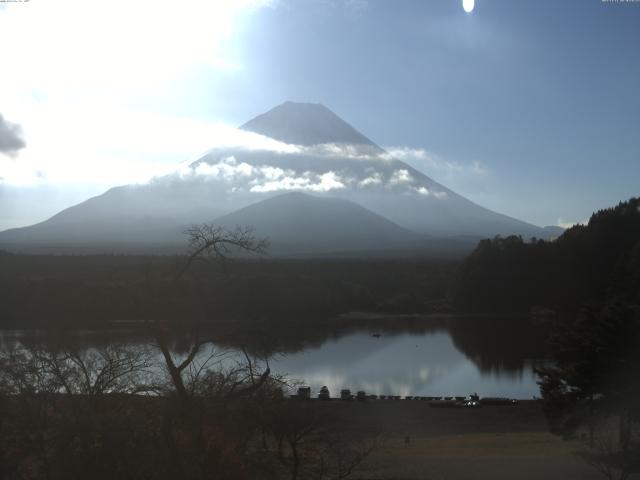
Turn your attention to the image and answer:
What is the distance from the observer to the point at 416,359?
19.2m

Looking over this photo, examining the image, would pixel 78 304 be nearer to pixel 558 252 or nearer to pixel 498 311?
pixel 498 311

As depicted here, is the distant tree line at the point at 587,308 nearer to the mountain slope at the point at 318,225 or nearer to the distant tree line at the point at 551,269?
the distant tree line at the point at 551,269

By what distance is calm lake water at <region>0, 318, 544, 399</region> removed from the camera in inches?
611

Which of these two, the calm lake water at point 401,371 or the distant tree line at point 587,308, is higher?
the distant tree line at point 587,308

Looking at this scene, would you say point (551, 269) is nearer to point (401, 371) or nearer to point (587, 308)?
point (401, 371)

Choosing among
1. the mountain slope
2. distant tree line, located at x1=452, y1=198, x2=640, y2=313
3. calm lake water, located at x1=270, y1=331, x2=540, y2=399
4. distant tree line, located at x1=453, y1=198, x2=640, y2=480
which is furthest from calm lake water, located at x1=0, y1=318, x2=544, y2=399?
the mountain slope

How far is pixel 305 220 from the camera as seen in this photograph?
289 ft

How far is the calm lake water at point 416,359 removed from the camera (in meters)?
15.5

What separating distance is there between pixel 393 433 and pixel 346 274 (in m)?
30.2

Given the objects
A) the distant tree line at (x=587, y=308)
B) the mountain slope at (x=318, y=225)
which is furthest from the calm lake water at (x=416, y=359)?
the mountain slope at (x=318, y=225)

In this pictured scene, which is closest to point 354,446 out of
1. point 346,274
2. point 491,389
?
point 491,389

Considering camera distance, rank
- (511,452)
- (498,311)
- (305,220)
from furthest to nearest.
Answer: (305,220) < (498,311) < (511,452)

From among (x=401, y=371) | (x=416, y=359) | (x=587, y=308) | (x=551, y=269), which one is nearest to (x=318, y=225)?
(x=551, y=269)

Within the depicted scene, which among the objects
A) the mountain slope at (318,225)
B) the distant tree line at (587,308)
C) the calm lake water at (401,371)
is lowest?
the calm lake water at (401,371)
